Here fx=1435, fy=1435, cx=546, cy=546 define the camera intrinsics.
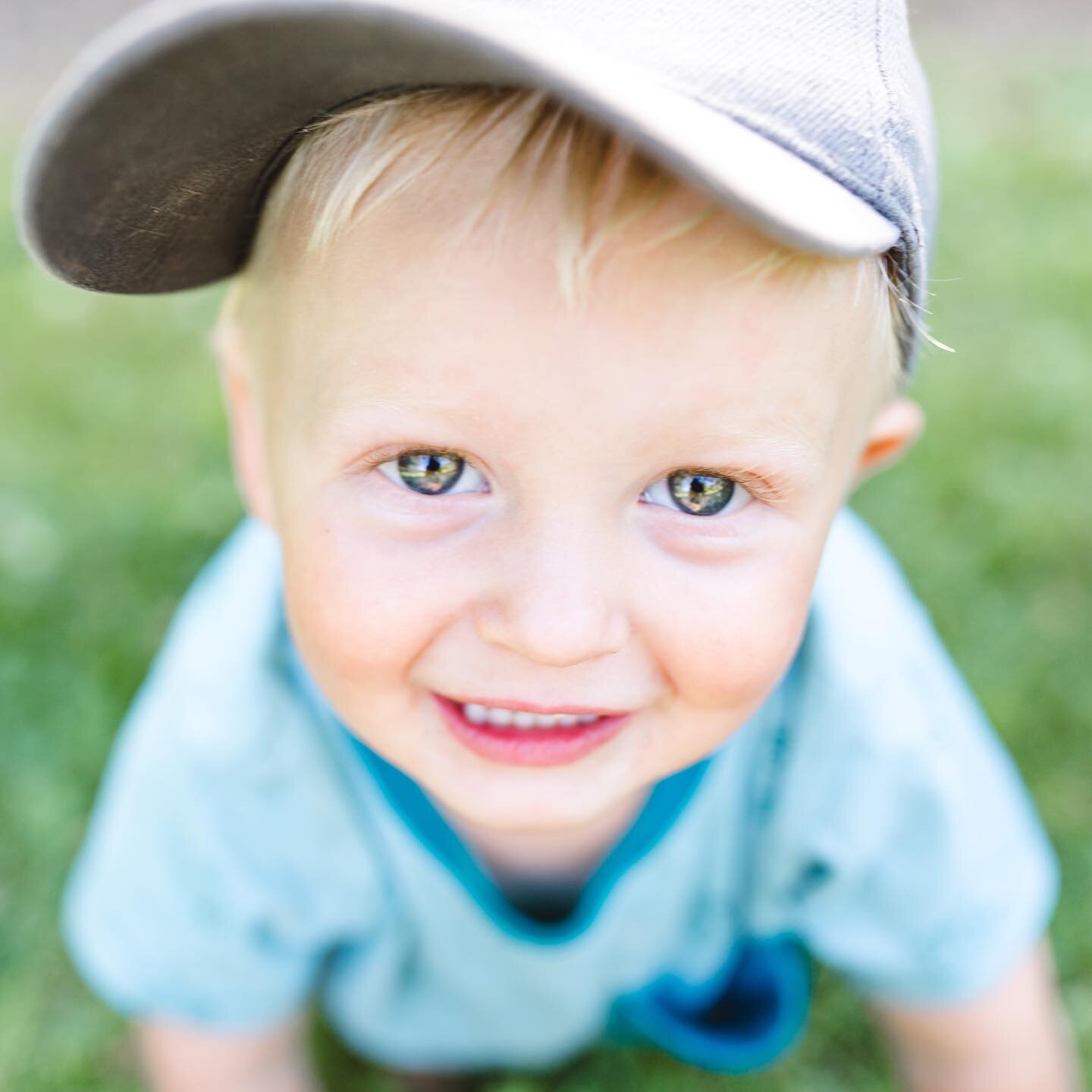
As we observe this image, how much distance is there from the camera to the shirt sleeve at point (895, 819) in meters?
1.60

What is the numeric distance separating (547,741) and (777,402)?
0.42m

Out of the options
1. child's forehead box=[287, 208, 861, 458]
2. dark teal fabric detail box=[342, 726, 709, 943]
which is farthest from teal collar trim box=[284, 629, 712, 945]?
child's forehead box=[287, 208, 861, 458]

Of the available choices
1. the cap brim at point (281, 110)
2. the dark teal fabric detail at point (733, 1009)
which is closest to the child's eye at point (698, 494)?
the cap brim at point (281, 110)

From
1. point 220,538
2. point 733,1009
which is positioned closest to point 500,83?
point 733,1009

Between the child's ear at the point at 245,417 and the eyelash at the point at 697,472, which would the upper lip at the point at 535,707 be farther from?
the child's ear at the point at 245,417

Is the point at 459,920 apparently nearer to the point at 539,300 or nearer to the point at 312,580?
the point at 312,580

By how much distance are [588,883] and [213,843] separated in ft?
1.42

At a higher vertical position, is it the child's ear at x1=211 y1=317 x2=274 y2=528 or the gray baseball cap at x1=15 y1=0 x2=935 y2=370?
the gray baseball cap at x1=15 y1=0 x2=935 y2=370

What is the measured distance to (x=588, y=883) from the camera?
167cm

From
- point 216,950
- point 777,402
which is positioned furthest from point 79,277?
point 216,950

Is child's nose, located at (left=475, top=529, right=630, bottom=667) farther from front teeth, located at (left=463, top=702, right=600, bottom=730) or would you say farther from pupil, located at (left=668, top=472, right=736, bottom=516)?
front teeth, located at (left=463, top=702, right=600, bottom=730)

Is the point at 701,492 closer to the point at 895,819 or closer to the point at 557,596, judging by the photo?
the point at 557,596

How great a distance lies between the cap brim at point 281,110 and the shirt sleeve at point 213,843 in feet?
2.08

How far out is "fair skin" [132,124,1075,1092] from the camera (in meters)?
1.04
